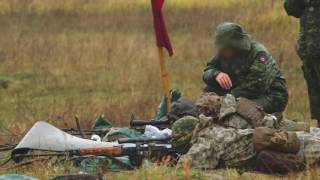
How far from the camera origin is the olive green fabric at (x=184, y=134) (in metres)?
6.63

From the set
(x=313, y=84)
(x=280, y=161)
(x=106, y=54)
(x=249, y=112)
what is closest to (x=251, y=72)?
(x=249, y=112)

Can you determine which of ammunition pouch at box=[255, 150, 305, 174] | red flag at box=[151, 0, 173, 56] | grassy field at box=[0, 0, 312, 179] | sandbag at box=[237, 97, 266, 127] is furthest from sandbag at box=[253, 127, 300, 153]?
grassy field at box=[0, 0, 312, 179]

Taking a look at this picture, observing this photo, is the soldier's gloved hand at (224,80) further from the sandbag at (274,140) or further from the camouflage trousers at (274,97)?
the sandbag at (274,140)

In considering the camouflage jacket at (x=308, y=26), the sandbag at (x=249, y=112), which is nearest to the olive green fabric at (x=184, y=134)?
the sandbag at (x=249, y=112)

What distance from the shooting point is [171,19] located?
20.3 meters

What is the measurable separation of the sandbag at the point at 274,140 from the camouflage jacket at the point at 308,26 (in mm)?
1821

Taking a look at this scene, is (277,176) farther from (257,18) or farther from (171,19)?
(171,19)

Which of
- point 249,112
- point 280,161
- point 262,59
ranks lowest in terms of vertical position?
point 280,161

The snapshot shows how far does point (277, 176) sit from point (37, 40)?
1165 cm

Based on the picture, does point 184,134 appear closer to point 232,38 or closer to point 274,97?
point 232,38

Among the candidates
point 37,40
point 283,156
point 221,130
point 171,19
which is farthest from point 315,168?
point 171,19

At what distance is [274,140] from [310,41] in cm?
204

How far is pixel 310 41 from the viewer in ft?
26.2

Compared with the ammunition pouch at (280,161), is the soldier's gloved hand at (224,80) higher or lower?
higher
